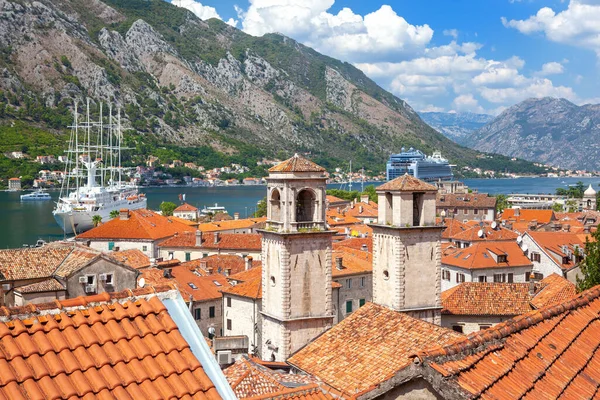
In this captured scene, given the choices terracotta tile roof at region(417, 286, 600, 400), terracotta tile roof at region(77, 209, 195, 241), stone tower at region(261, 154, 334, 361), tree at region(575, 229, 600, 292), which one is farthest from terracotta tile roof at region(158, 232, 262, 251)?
terracotta tile roof at region(417, 286, 600, 400)

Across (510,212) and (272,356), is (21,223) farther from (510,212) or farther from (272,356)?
(272,356)

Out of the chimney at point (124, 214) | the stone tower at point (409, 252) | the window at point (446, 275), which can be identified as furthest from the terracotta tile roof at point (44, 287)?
the chimney at point (124, 214)

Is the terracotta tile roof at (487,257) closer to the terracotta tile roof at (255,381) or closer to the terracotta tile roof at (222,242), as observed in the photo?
the terracotta tile roof at (222,242)

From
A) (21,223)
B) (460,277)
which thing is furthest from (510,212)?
(21,223)

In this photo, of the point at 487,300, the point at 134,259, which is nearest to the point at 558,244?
the point at 487,300

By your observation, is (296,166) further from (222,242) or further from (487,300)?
(222,242)

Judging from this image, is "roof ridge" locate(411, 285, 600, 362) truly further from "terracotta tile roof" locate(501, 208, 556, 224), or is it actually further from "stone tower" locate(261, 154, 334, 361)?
"terracotta tile roof" locate(501, 208, 556, 224)

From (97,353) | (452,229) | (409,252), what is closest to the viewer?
(97,353)
